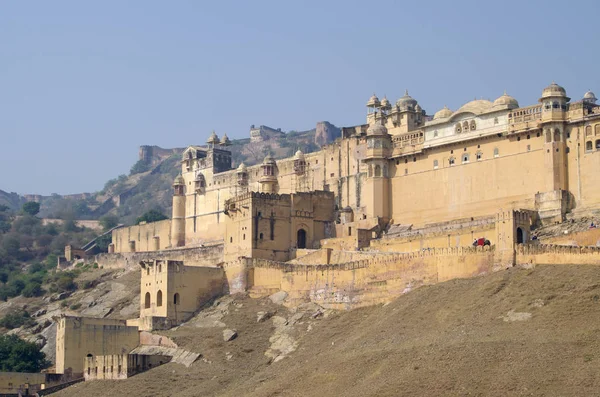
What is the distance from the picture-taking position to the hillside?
1586 inches

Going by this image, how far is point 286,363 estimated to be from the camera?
50.2 meters

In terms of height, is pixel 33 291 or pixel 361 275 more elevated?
pixel 361 275

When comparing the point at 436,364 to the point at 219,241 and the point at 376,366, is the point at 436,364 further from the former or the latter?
the point at 219,241

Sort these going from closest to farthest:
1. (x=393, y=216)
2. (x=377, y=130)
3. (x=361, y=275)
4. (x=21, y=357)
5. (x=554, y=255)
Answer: (x=554, y=255) → (x=361, y=275) → (x=21, y=357) → (x=393, y=216) → (x=377, y=130)

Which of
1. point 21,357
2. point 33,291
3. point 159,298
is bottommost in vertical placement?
point 21,357

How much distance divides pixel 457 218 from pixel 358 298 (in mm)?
11485

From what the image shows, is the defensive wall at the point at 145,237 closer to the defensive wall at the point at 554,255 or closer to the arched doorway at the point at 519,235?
the arched doorway at the point at 519,235

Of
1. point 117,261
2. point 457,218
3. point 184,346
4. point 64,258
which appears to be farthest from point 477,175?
point 64,258

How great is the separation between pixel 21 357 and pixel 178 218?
24307mm

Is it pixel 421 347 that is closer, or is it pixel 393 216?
pixel 421 347

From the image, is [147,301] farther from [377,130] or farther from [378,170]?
[377,130]

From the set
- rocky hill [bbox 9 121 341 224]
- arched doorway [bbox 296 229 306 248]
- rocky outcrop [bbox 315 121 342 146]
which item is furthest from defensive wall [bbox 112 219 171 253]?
rocky outcrop [bbox 315 121 342 146]

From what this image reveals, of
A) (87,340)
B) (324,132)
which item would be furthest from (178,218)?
(324,132)

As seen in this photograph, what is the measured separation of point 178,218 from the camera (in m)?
85.4
